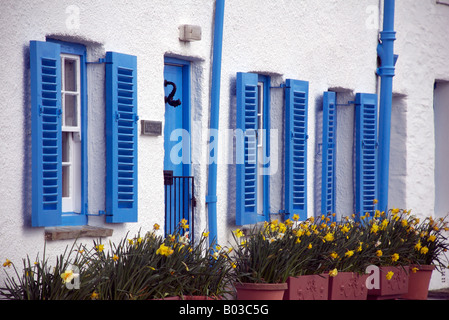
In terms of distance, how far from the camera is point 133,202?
285 inches

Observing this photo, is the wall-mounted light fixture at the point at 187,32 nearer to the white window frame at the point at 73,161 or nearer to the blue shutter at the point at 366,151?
the white window frame at the point at 73,161

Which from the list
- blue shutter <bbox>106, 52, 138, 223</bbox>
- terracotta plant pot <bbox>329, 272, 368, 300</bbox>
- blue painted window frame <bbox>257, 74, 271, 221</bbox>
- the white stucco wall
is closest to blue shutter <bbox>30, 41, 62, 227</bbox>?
the white stucco wall

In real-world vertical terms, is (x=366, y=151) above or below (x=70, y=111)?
below

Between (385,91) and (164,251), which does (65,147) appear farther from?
(385,91)

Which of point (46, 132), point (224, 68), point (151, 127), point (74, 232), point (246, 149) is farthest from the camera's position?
point (246, 149)

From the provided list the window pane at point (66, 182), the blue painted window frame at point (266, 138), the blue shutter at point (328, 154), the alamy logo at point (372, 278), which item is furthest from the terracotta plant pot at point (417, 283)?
the window pane at point (66, 182)

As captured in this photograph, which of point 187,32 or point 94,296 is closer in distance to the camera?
point 94,296

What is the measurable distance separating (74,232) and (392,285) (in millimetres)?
3498

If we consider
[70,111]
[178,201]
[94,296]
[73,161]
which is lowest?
[94,296]

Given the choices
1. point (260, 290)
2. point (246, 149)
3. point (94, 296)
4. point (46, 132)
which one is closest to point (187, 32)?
point (246, 149)

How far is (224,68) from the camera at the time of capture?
27.6ft

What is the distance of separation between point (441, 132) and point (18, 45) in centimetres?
772

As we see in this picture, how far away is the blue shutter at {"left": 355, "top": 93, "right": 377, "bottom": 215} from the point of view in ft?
34.0

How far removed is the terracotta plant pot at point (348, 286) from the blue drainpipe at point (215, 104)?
1295mm
